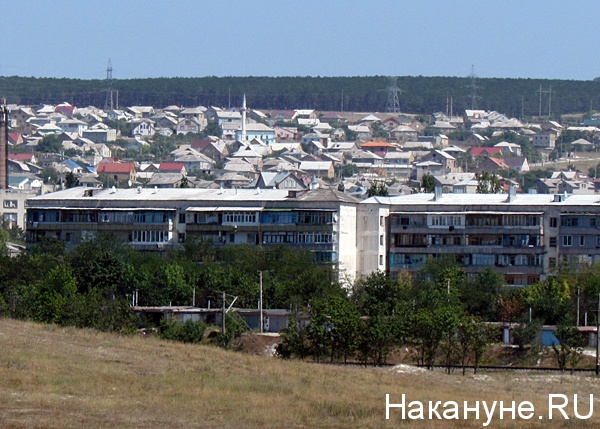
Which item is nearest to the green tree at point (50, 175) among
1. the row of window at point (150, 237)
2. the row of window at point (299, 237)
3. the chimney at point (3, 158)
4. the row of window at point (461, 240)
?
the chimney at point (3, 158)

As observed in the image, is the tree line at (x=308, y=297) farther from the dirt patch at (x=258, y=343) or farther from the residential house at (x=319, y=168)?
the residential house at (x=319, y=168)

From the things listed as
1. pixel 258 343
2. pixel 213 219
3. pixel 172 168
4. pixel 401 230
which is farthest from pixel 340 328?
pixel 172 168

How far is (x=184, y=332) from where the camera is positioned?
2238 inches

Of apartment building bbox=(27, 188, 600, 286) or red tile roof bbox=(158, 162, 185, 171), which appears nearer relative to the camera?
apartment building bbox=(27, 188, 600, 286)

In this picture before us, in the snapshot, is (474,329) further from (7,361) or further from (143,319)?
(7,361)

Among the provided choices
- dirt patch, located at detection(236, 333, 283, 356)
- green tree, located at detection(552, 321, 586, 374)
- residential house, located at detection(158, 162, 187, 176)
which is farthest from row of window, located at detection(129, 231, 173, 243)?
residential house, located at detection(158, 162, 187, 176)

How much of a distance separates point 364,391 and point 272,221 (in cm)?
3672

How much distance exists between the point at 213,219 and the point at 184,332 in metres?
21.0

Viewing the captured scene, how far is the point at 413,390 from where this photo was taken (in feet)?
135

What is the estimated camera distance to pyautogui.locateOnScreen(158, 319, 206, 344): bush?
5647 cm

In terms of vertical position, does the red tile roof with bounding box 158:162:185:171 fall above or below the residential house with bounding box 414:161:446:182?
below

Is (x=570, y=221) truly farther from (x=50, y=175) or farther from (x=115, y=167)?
(x=115, y=167)

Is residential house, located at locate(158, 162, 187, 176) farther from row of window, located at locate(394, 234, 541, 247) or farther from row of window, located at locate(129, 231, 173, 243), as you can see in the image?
row of window, located at locate(394, 234, 541, 247)

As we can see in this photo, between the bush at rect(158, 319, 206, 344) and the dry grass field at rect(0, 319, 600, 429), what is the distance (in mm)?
5213
